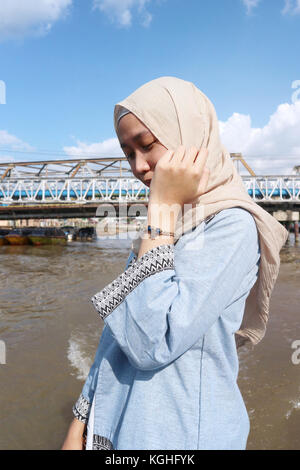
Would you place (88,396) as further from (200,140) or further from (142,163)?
(200,140)

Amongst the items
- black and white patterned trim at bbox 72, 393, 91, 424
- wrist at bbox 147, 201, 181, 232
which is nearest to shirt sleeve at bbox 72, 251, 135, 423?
black and white patterned trim at bbox 72, 393, 91, 424

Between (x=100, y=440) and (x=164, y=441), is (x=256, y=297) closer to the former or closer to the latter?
(x=164, y=441)

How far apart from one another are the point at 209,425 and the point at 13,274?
15187mm

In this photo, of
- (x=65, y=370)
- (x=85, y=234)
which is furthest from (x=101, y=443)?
(x=85, y=234)

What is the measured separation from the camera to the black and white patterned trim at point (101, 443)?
3.41 ft

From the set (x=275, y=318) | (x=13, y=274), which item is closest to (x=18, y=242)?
(x=13, y=274)

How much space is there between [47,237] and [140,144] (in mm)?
34927

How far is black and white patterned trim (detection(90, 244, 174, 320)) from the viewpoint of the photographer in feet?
3.01

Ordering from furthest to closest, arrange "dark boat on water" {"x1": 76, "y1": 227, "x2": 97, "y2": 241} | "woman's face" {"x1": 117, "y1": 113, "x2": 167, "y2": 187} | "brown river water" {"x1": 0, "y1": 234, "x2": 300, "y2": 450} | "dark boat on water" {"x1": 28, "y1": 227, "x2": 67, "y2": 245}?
"dark boat on water" {"x1": 76, "y1": 227, "x2": 97, "y2": 241}
"dark boat on water" {"x1": 28, "y1": 227, "x2": 67, "y2": 245}
"brown river water" {"x1": 0, "y1": 234, "x2": 300, "y2": 450}
"woman's face" {"x1": 117, "y1": 113, "x2": 167, "y2": 187}

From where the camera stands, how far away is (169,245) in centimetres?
98

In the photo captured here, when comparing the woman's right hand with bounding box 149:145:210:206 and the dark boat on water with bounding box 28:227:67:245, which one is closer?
the woman's right hand with bounding box 149:145:210:206

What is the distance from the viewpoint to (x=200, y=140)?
1.15m

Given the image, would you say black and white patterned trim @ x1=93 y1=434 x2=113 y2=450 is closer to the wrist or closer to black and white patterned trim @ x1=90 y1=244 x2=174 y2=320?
black and white patterned trim @ x1=90 y1=244 x2=174 y2=320

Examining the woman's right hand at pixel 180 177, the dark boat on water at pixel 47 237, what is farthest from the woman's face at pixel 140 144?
the dark boat on water at pixel 47 237
